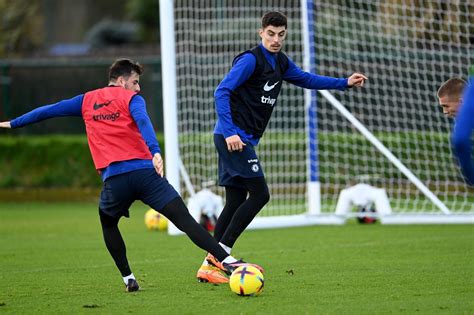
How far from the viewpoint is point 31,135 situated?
2053cm

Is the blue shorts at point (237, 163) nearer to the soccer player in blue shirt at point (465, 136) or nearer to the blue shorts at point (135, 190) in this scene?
the blue shorts at point (135, 190)

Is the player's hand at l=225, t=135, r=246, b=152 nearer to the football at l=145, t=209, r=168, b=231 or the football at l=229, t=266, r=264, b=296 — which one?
the football at l=229, t=266, r=264, b=296

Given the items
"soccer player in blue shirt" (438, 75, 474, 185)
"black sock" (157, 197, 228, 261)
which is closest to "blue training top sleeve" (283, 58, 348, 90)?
"black sock" (157, 197, 228, 261)

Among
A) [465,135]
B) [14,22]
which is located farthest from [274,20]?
[14,22]

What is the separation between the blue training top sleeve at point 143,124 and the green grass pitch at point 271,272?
112 cm

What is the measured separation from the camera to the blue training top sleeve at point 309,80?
8.73 metres

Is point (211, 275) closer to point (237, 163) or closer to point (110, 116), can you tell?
point (237, 163)

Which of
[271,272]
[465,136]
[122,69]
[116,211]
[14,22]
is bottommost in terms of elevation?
[271,272]

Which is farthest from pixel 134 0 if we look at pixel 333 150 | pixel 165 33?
pixel 165 33

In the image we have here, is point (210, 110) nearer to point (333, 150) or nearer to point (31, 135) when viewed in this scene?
point (333, 150)

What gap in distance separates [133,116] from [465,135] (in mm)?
2630

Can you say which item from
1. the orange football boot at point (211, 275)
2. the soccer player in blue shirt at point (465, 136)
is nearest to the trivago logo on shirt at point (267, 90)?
the orange football boot at point (211, 275)

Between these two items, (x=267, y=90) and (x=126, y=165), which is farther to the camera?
(x=267, y=90)

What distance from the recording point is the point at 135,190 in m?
7.57
